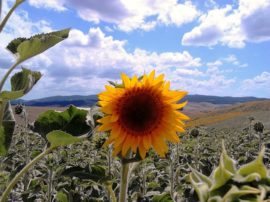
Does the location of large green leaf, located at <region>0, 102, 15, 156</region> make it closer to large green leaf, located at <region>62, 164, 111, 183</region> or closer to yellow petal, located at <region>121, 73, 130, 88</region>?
large green leaf, located at <region>62, 164, 111, 183</region>

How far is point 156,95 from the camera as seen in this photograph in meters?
1.99

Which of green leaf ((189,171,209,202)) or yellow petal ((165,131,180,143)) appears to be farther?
yellow petal ((165,131,180,143))

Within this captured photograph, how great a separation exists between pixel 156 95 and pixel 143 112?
9 centimetres

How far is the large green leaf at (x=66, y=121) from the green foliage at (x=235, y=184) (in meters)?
0.95

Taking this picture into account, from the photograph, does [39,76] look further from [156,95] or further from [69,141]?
[156,95]

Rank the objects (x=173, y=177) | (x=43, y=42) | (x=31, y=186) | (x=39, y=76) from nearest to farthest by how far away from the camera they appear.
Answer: (x=43, y=42), (x=39, y=76), (x=31, y=186), (x=173, y=177)

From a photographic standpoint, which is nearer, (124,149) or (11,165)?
(124,149)

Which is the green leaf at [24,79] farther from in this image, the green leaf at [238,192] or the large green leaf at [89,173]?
the green leaf at [238,192]

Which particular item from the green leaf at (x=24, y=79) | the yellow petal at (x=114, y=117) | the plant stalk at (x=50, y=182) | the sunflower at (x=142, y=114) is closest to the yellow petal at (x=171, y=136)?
the sunflower at (x=142, y=114)

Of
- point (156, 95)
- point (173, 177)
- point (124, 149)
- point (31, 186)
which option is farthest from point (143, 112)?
point (173, 177)

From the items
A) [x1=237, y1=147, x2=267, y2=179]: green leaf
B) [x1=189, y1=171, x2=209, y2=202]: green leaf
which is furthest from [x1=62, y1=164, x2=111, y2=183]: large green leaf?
[x1=237, y1=147, x2=267, y2=179]: green leaf

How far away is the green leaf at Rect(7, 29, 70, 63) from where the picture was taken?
5.33ft

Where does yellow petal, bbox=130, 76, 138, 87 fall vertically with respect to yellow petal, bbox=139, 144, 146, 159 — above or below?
above

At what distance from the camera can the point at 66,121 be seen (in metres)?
1.90
